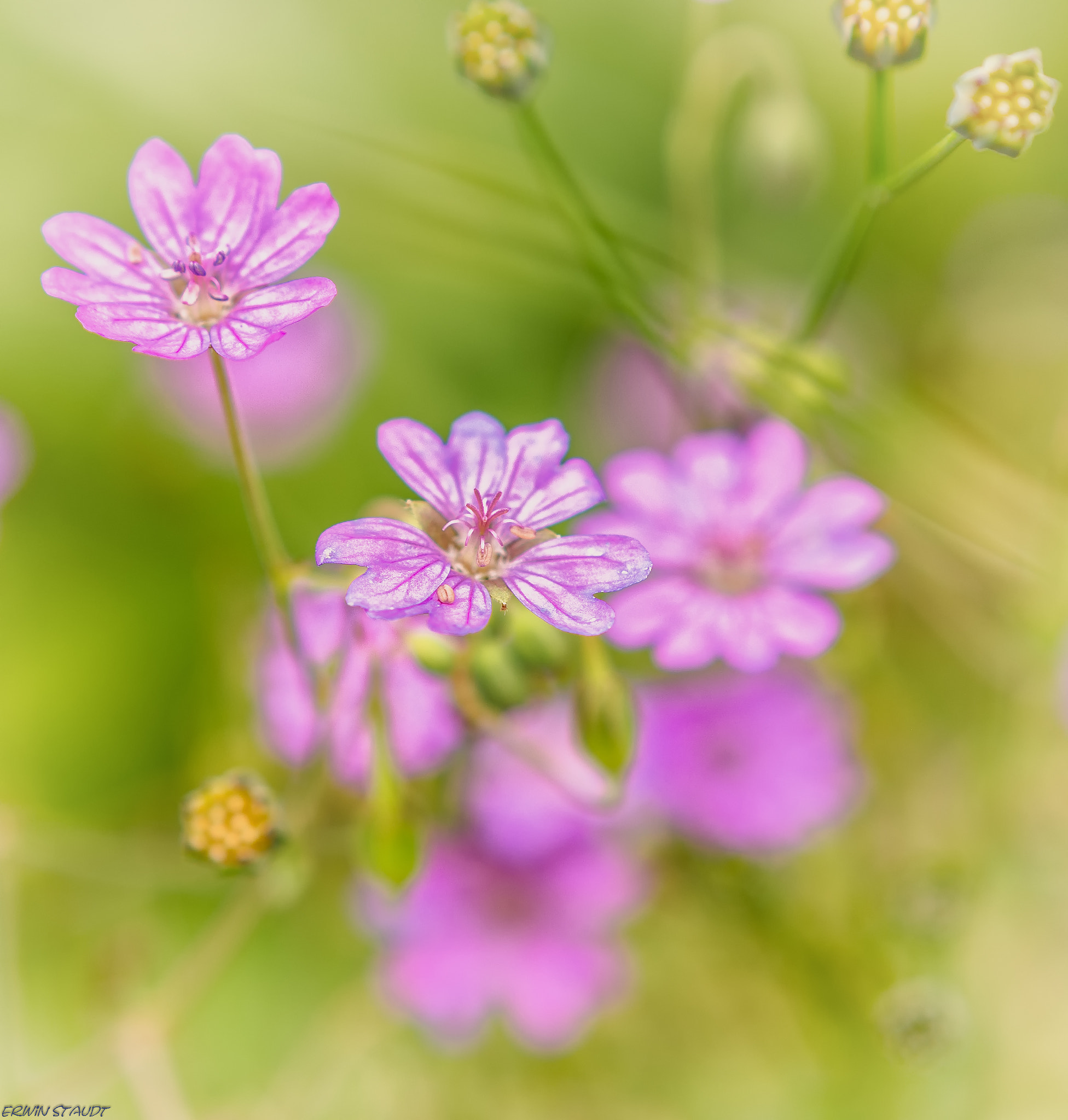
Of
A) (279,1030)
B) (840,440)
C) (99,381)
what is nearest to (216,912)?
(279,1030)

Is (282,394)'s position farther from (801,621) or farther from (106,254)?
(801,621)

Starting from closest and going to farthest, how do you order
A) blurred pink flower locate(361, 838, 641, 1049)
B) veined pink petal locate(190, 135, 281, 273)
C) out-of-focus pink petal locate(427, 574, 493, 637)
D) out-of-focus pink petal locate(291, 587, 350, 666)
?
out-of-focus pink petal locate(427, 574, 493, 637) → veined pink petal locate(190, 135, 281, 273) → out-of-focus pink petal locate(291, 587, 350, 666) → blurred pink flower locate(361, 838, 641, 1049)

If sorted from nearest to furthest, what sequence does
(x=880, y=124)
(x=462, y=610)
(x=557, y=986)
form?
(x=462, y=610)
(x=880, y=124)
(x=557, y=986)

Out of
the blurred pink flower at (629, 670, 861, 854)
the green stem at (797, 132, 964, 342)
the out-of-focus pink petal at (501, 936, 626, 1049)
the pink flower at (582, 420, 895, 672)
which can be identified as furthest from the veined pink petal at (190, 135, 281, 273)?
the out-of-focus pink petal at (501, 936, 626, 1049)

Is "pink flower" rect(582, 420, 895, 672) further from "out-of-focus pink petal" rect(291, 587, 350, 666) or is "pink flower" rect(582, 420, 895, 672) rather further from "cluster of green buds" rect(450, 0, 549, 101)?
"cluster of green buds" rect(450, 0, 549, 101)

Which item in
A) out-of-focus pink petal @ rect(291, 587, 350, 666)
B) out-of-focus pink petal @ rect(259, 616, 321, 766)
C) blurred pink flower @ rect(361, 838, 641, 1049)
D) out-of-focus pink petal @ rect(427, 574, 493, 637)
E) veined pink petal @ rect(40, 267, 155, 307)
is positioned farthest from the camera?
blurred pink flower @ rect(361, 838, 641, 1049)

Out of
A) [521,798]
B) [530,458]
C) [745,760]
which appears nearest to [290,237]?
[530,458]
